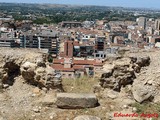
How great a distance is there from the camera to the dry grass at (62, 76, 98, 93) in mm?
10375

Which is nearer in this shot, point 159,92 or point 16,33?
point 159,92

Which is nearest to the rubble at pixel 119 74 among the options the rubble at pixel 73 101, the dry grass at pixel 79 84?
the dry grass at pixel 79 84

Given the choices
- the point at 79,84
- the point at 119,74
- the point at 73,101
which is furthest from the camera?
the point at 79,84

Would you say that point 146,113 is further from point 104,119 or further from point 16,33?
point 16,33

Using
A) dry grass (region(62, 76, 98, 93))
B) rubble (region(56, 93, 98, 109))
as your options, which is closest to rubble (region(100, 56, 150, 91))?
dry grass (region(62, 76, 98, 93))

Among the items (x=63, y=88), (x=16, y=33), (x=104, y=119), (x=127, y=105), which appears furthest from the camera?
(x=16, y=33)

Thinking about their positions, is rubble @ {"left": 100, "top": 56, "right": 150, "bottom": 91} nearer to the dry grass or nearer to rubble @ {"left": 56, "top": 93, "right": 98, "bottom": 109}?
the dry grass

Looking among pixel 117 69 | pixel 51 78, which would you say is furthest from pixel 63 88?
A: pixel 117 69

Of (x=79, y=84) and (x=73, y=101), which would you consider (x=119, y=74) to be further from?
(x=73, y=101)

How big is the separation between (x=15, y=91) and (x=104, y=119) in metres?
2.75

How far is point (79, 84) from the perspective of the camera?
10.9 meters

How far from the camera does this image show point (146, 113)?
8.73 metres

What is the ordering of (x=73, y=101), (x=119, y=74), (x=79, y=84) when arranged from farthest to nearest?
(x=79, y=84)
(x=119, y=74)
(x=73, y=101)

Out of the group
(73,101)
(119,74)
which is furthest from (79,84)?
(73,101)
